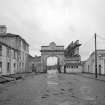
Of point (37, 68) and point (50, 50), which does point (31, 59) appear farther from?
point (50, 50)

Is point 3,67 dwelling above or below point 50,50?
below

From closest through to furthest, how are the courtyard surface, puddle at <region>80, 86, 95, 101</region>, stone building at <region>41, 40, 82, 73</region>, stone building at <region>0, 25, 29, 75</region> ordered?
the courtyard surface
puddle at <region>80, 86, 95, 101</region>
stone building at <region>0, 25, 29, 75</region>
stone building at <region>41, 40, 82, 73</region>

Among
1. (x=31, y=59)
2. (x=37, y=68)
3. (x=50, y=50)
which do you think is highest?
(x=50, y=50)

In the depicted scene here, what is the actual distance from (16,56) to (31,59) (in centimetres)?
1591

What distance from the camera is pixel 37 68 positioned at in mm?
52781

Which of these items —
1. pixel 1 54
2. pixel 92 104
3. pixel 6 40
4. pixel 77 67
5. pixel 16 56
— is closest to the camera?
pixel 92 104

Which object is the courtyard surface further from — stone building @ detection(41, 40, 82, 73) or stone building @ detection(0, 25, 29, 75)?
stone building @ detection(41, 40, 82, 73)

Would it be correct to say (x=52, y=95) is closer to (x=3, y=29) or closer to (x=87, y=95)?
(x=87, y=95)

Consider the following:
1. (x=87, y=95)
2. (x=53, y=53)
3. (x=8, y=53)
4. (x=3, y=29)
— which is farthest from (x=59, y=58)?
(x=87, y=95)

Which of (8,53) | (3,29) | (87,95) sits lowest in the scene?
(87,95)

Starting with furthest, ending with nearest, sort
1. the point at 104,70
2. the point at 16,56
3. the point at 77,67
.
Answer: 1. the point at 77,67
2. the point at 16,56
3. the point at 104,70

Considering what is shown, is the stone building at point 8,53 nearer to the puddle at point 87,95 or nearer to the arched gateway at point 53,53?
the arched gateway at point 53,53

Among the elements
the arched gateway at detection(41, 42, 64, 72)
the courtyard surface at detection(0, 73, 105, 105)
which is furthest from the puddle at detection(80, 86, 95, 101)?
the arched gateway at detection(41, 42, 64, 72)

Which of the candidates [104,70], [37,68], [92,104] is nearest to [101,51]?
[104,70]
